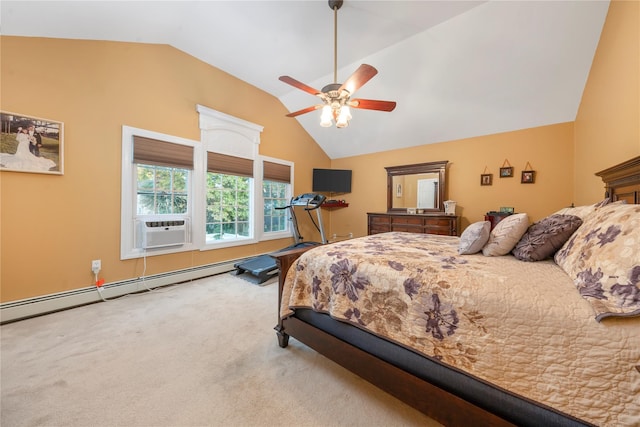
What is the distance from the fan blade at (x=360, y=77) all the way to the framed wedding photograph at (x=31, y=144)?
2999mm

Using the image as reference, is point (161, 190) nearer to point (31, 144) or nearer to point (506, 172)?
point (31, 144)

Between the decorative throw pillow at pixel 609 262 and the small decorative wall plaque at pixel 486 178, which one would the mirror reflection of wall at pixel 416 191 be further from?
the decorative throw pillow at pixel 609 262

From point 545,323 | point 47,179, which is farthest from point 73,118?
point 545,323

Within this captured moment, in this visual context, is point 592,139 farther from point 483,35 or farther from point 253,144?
point 253,144

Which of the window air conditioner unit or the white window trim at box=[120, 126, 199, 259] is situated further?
the window air conditioner unit

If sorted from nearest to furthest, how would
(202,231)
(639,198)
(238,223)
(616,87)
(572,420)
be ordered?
(572,420) → (639,198) → (616,87) → (202,231) → (238,223)

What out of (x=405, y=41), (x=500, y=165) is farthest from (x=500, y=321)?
(x=500, y=165)

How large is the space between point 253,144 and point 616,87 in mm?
4549

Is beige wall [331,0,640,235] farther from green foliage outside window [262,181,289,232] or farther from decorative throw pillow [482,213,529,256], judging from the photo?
green foliage outside window [262,181,289,232]

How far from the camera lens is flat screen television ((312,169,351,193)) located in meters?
5.59

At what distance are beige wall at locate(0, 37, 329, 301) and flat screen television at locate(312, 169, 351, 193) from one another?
2.72m

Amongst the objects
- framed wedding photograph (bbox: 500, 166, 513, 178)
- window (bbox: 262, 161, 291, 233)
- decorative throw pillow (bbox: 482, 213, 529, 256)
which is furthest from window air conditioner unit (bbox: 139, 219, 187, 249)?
framed wedding photograph (bbox: 500, 166, 513, 178)

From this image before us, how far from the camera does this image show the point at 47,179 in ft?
7.99

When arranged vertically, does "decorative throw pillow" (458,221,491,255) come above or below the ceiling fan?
below
